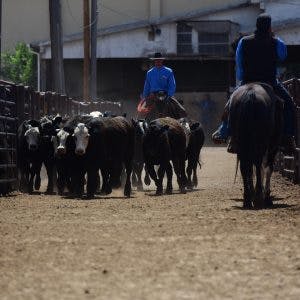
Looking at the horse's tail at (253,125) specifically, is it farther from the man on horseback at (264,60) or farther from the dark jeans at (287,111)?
the dark jeans at (287,111)

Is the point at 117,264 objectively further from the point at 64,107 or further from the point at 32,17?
the point at 32,17

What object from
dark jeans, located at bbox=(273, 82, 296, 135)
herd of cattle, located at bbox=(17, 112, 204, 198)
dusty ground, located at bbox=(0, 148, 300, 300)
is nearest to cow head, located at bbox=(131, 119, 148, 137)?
herd of cattle, located at bbox=(17, 112, 204, 198)

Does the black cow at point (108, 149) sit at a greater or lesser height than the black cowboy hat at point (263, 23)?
lesser

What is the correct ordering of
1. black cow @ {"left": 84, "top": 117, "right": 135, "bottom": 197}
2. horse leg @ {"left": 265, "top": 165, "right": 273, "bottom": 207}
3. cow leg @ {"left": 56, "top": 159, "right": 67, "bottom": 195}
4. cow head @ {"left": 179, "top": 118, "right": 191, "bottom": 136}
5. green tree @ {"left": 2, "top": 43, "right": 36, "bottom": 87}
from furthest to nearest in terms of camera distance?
green tree @ {"left": 2, "top": 43, "right": 36, "bottom": 87}
cow head @ {"left": 179, "top": 118, "right": 191, "bottom": 136}
cow leg @ {"left": 56, "top": 159, "right": 67, "bottom": 195}
black cow @ {"left": 84, "top": 117, "right": 135, "bottom": 197}
horse leg @ {"left": 265, "top": 165, "right": 273, "bottom": 207}

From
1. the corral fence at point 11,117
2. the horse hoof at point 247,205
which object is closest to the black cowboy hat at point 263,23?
the horse hoof at point 247,205

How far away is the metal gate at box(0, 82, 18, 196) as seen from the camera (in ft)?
58.2

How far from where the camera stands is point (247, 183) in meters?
13.6

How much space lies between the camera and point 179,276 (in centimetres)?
780

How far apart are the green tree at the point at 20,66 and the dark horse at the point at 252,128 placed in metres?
38.7

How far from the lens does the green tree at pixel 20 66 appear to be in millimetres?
51969

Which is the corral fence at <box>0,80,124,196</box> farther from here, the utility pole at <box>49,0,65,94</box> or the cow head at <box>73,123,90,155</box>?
the utility pole at <box>49,0,65,94</box>

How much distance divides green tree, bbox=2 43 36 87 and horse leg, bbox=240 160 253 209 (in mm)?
38999

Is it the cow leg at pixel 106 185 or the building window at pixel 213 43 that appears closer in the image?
the cow leg at pixel 106 185

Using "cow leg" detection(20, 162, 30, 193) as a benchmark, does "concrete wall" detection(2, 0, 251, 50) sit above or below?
above
